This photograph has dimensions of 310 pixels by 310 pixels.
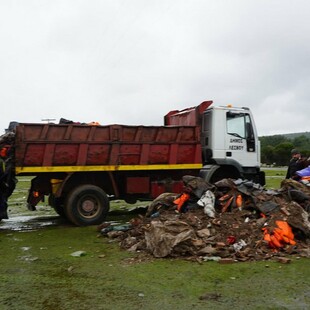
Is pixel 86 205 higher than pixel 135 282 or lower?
higher

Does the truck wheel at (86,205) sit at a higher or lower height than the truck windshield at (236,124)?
lower

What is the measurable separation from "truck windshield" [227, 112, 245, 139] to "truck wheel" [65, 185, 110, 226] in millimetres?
3541

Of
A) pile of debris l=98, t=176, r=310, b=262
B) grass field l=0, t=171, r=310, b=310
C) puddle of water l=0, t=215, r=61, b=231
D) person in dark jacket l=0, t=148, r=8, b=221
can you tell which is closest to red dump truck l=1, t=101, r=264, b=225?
person in dark jacket l=0, t=148, r=8, b=221

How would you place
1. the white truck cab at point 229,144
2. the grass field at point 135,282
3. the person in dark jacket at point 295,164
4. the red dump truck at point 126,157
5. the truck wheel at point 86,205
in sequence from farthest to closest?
1. the person in dark jacket at point 295,164
2. the white truck cab at point 229,144
3. the truck wheel at point 86,205
4. the red dump truck at point 126,157
5. the grass field at point 135,282

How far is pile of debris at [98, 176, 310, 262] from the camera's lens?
554cm

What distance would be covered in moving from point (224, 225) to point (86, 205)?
324 centimetres

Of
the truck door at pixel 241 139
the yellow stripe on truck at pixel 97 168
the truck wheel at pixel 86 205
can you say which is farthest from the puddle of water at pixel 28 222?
the truck door at pixel 241 139

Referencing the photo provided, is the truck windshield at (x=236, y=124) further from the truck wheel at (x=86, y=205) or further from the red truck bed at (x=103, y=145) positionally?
the truck wheel at (x=86, y=205)

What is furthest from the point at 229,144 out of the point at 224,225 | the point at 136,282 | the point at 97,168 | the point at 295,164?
the point at 136,282

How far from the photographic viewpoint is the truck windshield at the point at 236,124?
9602 mm

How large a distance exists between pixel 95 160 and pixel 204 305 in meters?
5.01

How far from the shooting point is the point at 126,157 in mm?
8555

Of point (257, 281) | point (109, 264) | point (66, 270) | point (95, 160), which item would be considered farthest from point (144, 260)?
point (95, 160)

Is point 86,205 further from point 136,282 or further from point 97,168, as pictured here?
point 136,282
